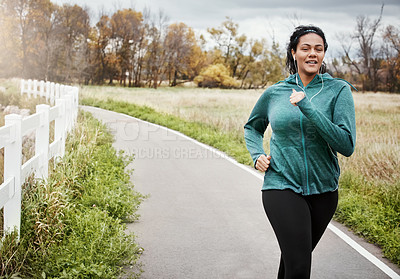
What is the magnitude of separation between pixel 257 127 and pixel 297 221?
2.93 feet

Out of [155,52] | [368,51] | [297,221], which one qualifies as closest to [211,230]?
[297,221]

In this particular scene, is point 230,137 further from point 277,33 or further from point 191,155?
point 277,33

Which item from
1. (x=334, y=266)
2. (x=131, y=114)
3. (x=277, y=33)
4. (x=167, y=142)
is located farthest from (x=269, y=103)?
(x=131, y=114)

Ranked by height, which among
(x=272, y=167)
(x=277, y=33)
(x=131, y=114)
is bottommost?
(x=131, y=114)

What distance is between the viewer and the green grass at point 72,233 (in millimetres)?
4195

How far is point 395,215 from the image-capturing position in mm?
6395

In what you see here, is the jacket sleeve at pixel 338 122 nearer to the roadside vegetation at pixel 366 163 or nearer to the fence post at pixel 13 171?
the roadside vegetation at pixel 366 163

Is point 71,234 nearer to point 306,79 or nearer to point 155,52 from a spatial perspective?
point 306,79

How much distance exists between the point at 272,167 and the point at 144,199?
15.5 feet

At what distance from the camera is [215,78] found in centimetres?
6950

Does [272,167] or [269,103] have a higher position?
[269,103]

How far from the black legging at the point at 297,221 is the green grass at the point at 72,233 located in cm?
177

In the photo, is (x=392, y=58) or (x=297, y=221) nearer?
(x=297, y=221)

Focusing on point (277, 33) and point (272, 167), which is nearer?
point (272, 167)
